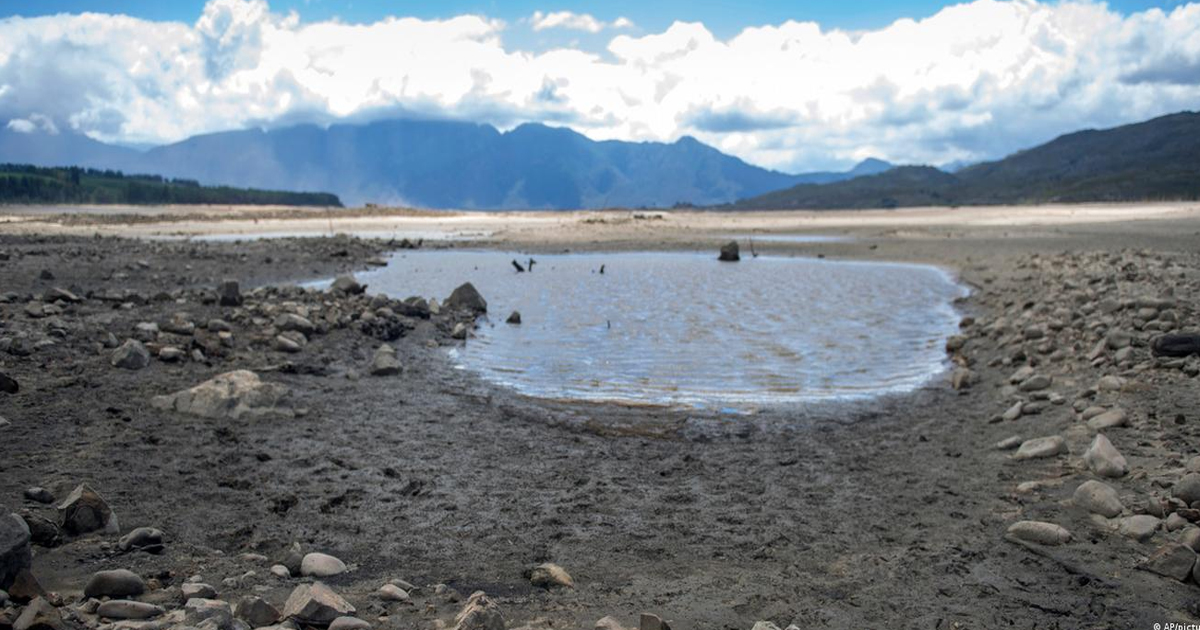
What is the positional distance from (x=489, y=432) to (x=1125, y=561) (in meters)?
5.65

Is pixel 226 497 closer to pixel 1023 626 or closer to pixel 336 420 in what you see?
pixel 336 420

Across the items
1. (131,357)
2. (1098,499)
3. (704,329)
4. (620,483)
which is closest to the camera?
(1098,499)

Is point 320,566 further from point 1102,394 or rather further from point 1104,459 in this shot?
point 1102,394

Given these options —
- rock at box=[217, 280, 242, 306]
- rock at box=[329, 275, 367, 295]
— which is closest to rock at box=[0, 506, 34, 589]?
rock at box=[217, 280, 242, 306]

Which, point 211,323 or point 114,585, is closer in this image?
point 114,585

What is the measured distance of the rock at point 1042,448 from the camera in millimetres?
6992

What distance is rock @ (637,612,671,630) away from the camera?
393 centimetres

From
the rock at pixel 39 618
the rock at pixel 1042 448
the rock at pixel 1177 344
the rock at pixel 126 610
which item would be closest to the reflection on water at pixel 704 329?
the rock at pixel 1177 344

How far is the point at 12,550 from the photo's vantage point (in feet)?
12.6

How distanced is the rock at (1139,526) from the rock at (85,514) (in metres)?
6.51

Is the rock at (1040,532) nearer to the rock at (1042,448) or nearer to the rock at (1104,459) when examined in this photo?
the rock at (1104,459)

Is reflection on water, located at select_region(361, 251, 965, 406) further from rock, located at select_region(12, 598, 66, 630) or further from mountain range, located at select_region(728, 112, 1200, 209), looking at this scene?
mountain range, located at select_region(728, 112, 1200, 209)

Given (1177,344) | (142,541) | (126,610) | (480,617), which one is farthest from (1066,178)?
(126,610)

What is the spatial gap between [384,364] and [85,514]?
606cm
